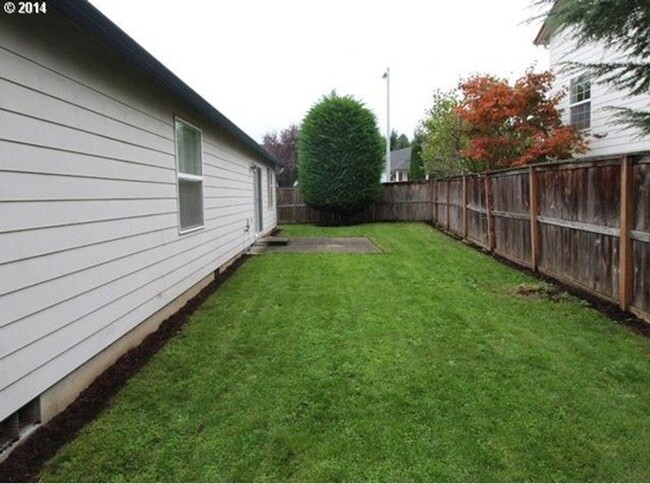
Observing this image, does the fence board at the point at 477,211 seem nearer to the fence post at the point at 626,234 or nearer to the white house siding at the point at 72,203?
the fence post at the point at 626,234

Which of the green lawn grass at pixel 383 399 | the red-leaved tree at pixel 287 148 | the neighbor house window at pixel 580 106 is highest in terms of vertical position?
the red-leaved tree at pixel 287 148

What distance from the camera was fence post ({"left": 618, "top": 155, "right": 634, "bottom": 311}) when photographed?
4.80 meters

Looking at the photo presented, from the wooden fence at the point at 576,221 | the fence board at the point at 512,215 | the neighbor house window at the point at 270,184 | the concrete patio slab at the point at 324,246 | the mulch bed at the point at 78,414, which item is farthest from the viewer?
the neighbor house window at the point at 270,184

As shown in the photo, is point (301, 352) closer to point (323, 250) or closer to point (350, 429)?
point (350, 429)

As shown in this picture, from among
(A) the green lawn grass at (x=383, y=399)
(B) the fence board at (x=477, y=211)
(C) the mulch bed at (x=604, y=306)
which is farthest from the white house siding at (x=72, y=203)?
(B) the fence board at (x=477, y=211)

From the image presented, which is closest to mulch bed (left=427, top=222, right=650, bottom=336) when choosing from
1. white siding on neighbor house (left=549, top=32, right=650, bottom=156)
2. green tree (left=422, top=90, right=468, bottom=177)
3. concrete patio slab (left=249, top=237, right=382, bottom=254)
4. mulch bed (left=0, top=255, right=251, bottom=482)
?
concrete patio slab (left=249, top=237, right=382, bottom=254)

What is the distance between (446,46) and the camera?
21.6 meters

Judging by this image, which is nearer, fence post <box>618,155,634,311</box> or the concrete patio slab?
fence post <box>618,155,634,311</box>

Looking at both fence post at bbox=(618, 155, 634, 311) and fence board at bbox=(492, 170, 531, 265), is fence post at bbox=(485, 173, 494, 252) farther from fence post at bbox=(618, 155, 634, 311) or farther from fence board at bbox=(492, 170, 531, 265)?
fence post at bbox=(618, 155, 634, 311)

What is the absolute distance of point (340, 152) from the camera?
16.9m

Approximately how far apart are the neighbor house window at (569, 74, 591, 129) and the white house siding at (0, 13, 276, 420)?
10.8 metres

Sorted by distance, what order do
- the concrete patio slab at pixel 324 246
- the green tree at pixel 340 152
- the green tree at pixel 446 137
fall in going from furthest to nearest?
the green tree at pixel 446 137 < the green tree at pixel 340 152 < the concrete patio slab at pixel 324 246

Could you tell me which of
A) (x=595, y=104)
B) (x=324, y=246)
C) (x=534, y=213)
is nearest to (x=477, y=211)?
(x=534, y=213)

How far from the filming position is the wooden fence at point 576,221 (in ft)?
15.5
